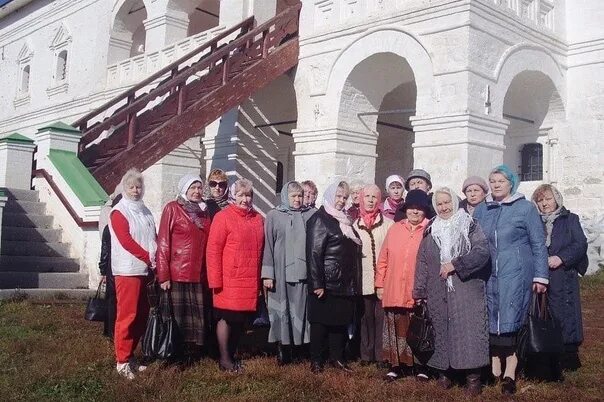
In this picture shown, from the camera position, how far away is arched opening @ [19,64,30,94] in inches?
811

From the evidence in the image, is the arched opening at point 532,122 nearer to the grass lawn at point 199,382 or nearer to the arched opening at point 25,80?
the grass lawn at point 199,382

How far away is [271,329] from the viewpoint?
18.4 feet

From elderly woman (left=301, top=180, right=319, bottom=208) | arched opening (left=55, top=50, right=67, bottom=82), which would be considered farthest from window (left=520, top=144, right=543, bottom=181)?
arched opening (left=55, top=50, right=67, bottom=82)

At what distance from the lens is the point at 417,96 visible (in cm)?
991

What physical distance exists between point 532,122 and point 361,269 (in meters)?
7.48

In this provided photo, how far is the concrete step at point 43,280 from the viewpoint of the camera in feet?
27.9

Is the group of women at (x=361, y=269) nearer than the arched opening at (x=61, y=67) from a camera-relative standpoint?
Yes

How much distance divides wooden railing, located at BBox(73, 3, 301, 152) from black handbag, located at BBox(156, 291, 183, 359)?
5.19 metres

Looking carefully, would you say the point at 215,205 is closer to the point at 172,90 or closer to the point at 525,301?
the point at 525,301

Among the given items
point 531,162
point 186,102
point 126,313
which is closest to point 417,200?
point 126,313

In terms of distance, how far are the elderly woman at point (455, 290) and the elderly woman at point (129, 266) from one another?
82.1 inches

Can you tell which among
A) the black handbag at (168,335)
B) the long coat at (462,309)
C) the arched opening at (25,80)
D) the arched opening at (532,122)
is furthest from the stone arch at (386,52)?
the arched opening at (25,80)

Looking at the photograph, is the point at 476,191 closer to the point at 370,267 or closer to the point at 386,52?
the point at 370,267

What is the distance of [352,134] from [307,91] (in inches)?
43.0
